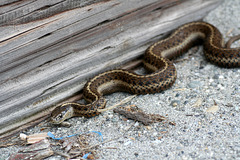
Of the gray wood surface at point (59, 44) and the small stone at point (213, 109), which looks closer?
the gray wood surface at point (59, 44)

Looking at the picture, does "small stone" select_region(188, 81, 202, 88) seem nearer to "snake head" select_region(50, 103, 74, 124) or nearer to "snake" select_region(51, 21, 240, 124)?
"snake" select_region(51, 21, 240, 124)

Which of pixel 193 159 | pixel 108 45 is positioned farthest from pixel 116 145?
pixel 108 45

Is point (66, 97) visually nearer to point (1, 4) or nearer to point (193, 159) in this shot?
point (1, 4)

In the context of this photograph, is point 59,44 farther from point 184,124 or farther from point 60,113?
point 184,124

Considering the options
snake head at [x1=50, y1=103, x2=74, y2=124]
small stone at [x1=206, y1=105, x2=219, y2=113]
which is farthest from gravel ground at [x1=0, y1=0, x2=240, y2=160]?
snake head at [x1=50, y1=103, x2=74, y2=124]

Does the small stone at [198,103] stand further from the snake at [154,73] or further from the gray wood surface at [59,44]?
the gray wood surface at [59,44]

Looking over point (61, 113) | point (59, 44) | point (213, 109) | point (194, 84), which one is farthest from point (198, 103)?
point (59, 44)

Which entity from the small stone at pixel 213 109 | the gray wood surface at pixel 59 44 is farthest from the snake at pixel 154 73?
the small stone at pixel 213 109
